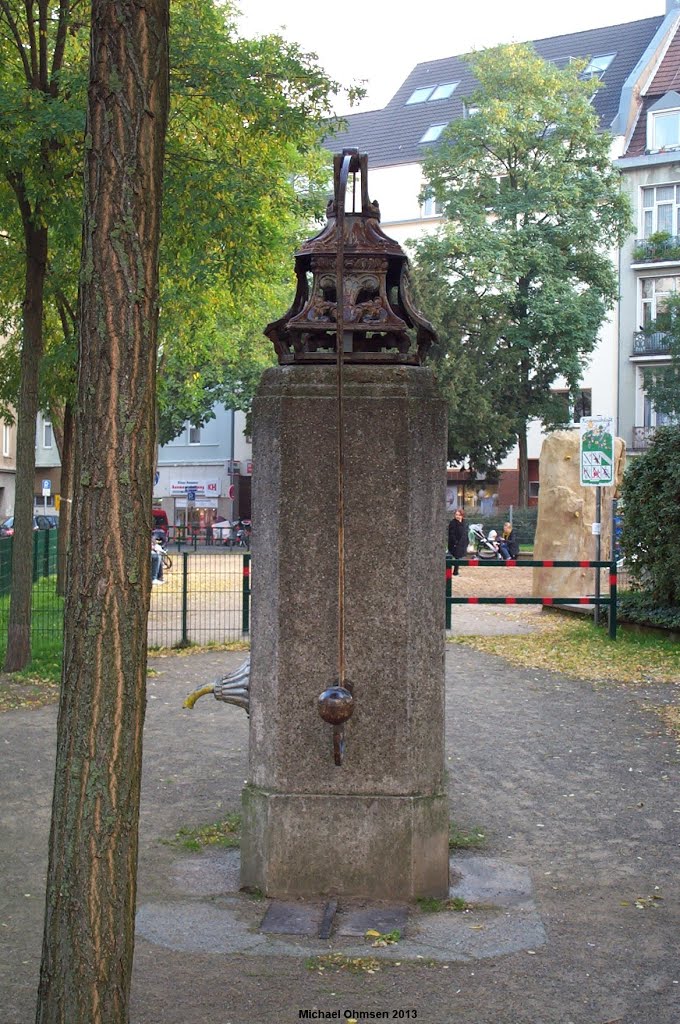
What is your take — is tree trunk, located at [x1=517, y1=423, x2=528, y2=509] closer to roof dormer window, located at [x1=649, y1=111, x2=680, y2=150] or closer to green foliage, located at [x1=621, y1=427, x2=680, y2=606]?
roof dormer window, located at [x1=649, y1=111, x2=680, y2=150]

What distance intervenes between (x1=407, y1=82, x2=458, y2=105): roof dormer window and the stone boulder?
39269 millimetres

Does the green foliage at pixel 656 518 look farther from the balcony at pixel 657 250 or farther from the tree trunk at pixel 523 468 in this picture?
the balcony at pixel 657 250

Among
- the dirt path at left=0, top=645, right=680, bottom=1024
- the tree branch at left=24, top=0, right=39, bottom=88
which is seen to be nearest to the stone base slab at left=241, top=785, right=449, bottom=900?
the dirt path at left=0, top=645, right=680, bottom=1024

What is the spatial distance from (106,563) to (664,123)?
1947 inches

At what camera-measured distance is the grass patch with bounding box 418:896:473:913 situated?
579 centimetres

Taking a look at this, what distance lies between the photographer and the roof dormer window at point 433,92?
5675 centimetres

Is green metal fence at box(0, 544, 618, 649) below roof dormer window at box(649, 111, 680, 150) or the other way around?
below

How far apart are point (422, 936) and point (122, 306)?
3312 millimetres

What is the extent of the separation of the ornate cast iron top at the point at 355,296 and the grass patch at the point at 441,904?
8.50 feet

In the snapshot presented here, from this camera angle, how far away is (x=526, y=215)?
4166 cm

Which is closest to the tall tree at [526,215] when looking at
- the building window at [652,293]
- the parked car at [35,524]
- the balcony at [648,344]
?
the balcony at [648,344]

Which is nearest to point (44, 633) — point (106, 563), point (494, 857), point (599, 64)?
point (494, 857)

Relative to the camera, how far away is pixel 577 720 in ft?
35.7

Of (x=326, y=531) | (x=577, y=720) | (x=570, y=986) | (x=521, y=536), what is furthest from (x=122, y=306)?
(x=521, y=536)
